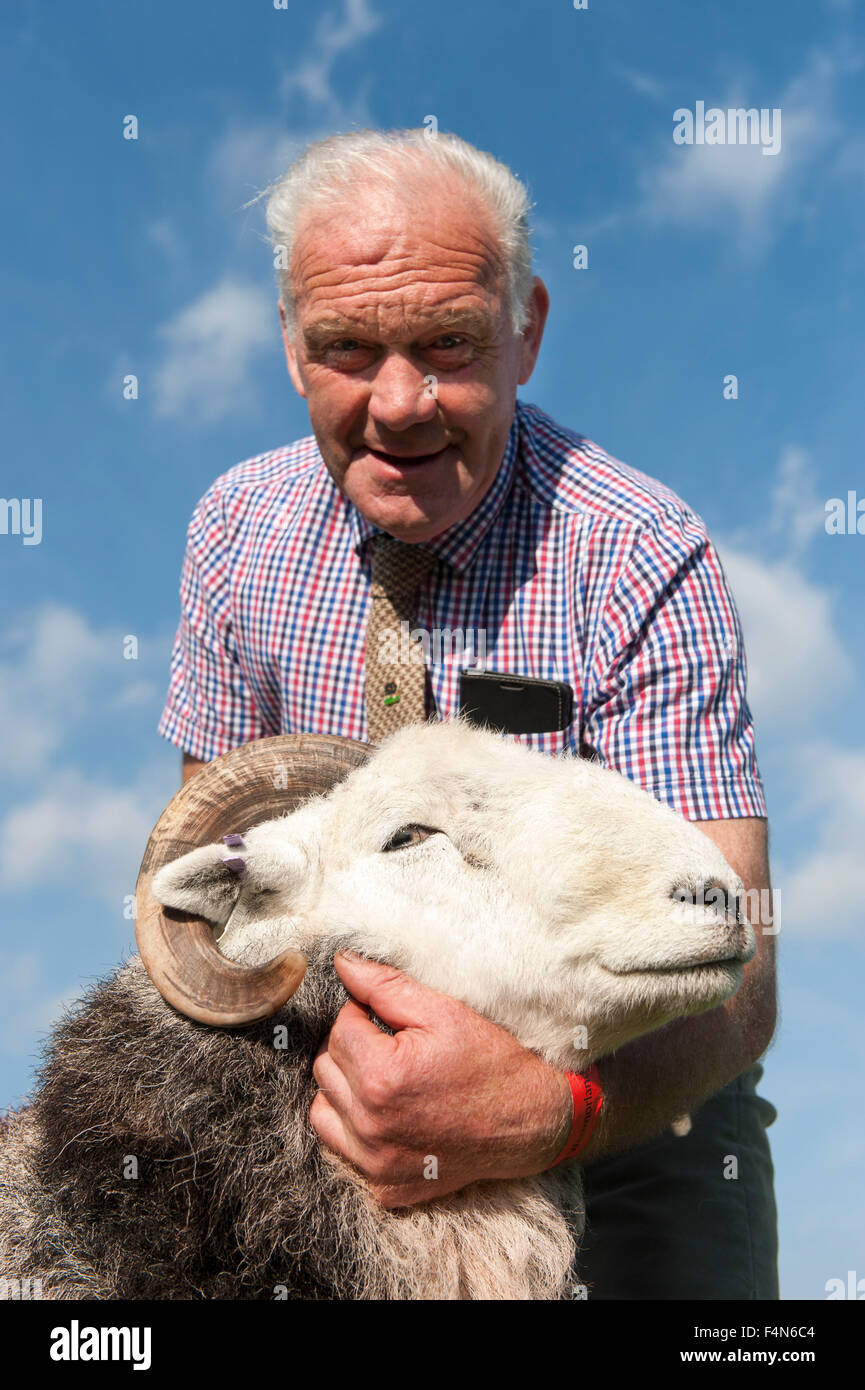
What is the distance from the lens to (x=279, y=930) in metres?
3.51

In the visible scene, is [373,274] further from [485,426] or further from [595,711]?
[595,711]

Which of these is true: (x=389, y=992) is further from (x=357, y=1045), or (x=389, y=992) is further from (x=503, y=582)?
(x=503, y=582)

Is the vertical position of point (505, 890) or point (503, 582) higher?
point (503, 582)

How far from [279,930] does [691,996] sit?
1.23m

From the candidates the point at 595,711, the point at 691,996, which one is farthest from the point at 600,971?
the point at 595,711

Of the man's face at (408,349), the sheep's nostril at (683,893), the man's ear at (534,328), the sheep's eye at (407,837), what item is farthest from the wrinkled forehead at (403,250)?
the sheep's nostril at (683,893)

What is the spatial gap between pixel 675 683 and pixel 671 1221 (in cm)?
225

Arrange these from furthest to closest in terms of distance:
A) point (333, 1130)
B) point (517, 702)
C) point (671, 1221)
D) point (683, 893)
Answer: point (671, 1221), point (517, 702), point (333, 1130), point (683, 893)

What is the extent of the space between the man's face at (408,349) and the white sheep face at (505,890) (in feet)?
4.44

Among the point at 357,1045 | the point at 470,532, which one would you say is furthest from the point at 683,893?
the point at 470,532

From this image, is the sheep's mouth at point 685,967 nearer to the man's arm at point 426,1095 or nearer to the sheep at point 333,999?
the sheep at point 333,999

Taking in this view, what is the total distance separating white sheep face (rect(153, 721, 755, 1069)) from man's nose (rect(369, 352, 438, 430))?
4.58 ft

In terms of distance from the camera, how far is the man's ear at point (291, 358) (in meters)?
5.16

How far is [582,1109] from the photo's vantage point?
11.2 feet
